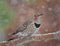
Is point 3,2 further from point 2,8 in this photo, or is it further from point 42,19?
point 42,19

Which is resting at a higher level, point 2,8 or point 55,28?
point 2,8

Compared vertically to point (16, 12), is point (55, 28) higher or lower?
lower

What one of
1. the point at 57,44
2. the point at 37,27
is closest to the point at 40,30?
the point at 37,27

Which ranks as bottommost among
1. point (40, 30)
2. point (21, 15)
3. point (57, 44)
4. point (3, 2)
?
point (57, 44)

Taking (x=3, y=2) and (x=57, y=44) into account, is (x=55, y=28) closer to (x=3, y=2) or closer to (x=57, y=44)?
(x=57, y=44)

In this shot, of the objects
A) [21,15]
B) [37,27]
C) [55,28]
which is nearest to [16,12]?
[21,15]

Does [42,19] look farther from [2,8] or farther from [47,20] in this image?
[2,8]

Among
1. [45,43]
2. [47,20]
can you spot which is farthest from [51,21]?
[45,43]
